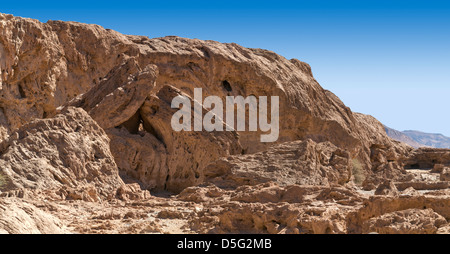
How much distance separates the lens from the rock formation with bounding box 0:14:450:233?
29.6ft

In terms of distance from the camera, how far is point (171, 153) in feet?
53.7

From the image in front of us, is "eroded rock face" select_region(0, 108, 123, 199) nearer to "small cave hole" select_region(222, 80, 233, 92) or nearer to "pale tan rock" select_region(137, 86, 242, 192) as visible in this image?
"pale tan rock" select_region(137, 86, 242, 192)

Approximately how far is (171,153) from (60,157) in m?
4.83

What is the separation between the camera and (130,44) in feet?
79.1

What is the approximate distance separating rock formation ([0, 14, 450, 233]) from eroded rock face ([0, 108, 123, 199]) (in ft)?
0.08

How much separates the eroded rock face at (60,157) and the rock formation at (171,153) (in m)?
0.03

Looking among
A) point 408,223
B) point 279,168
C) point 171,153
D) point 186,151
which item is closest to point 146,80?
point 171,153

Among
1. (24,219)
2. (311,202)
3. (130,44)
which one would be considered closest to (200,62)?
(130,44)

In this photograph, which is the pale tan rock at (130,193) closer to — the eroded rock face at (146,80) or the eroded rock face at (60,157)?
the eroded rock face at (60,157)

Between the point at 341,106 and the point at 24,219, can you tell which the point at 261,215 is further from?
the point at 341,106

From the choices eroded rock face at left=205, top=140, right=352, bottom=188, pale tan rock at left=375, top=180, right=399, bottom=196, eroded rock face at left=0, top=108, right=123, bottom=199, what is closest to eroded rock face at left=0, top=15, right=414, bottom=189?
eroded rock face at left=205, top=140, right=352, bottom=188

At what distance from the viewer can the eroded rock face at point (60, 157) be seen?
11.1m

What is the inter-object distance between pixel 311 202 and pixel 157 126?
719 centimetres

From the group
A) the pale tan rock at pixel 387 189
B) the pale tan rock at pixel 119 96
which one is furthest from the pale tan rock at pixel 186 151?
the pale tan rock at pixel 387 189
